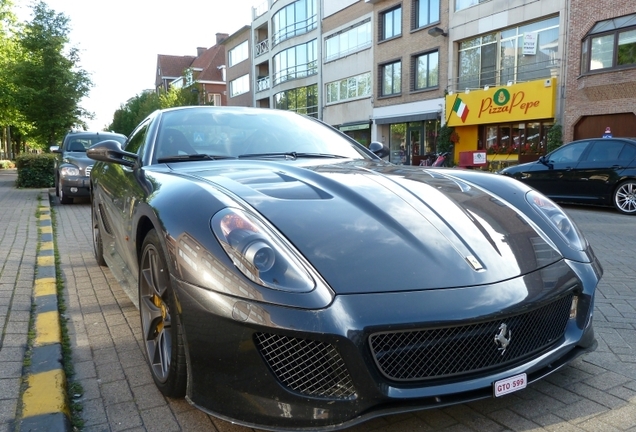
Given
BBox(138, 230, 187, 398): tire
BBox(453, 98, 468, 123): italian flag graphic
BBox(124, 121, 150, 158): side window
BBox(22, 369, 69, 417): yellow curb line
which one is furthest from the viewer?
BBox(453, 98, 468, 123): italian flag graphic

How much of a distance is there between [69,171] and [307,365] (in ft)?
34.8

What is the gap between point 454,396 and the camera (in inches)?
74.2

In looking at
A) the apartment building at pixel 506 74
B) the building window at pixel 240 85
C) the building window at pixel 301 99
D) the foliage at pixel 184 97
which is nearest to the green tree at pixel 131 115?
the building window at pixel 240 85

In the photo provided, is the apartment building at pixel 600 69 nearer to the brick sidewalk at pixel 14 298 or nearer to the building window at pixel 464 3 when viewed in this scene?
the building window at pixel 464 3

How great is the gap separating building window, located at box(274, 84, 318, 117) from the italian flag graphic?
14129 millimetres

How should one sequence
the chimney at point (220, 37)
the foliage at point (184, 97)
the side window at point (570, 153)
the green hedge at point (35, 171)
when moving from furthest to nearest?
the chimney at point (220, 37)
the foliage at point (184, 97)
the green hedge at point (35, 171)
the side window at point (570, 153)

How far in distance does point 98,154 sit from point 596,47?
2000 centimetres

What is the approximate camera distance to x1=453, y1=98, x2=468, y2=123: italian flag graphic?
24191mm

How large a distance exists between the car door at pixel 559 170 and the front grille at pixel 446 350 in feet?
33.3

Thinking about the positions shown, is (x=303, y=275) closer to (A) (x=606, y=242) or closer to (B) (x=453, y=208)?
(B) (x=453, y=208)

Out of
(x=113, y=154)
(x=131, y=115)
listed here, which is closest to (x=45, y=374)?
(x=113, y=154)

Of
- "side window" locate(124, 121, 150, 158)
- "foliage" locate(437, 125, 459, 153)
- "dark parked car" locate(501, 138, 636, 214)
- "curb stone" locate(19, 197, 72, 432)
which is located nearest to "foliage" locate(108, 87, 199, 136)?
"foliage" locate(437, 125, 459, 153)

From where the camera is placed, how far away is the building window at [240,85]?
4853cm

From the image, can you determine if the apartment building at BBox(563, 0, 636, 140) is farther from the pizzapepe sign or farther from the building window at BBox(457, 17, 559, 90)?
the building window at BBox(457, 17, 559, 90)
